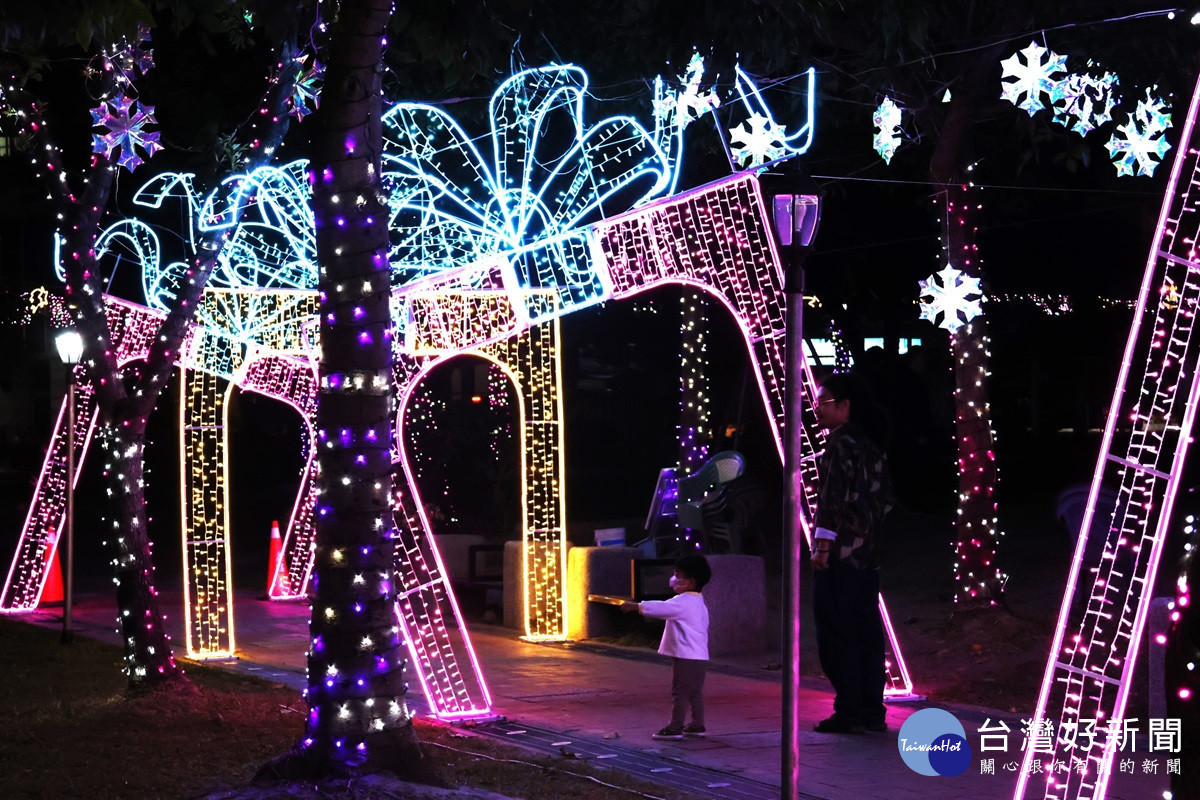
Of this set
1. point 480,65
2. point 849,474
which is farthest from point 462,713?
point 480,65

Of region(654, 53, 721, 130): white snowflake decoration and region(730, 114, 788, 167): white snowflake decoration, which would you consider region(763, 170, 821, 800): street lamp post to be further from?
region(654, 53, 721, 130): white snowflake decoration

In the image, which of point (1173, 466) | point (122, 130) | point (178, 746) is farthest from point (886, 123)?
point (178, 746)

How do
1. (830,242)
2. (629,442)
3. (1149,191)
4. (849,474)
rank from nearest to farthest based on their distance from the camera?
(849,474), (1149,191), (830,242), (629,442)

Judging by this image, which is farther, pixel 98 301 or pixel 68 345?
pixel 68 345

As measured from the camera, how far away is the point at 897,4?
10.1 meters

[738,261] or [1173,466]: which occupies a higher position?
[738,261]

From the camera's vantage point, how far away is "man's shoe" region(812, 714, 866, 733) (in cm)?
858

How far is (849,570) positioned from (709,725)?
1.24 meters

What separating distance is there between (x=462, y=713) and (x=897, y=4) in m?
5.33

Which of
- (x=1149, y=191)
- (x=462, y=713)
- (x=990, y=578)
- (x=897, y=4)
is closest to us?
(x=462, y=713)

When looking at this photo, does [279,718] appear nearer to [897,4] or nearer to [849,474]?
[849,474]

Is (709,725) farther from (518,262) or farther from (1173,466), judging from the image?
(1173,466)

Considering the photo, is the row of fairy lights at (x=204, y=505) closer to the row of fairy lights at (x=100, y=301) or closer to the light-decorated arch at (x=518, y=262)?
the light-decorated arch at (x=518, y=262)

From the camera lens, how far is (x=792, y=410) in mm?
6340
